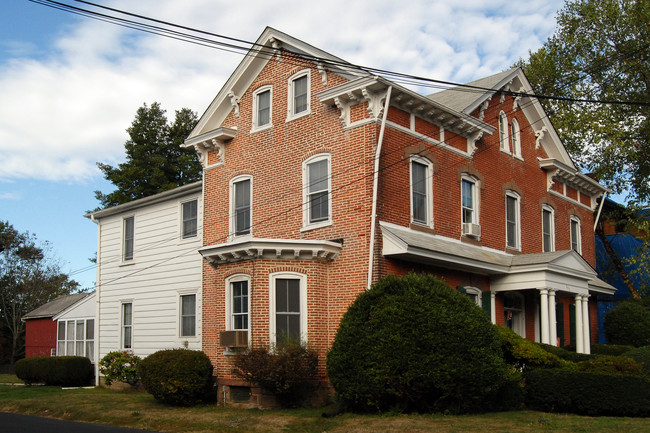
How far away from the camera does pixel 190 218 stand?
24.2 metres

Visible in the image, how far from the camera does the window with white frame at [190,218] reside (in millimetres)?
23953

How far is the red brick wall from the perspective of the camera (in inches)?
1339

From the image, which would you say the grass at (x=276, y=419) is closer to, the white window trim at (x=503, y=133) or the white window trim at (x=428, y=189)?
the white window trim at (x=428, y=189)

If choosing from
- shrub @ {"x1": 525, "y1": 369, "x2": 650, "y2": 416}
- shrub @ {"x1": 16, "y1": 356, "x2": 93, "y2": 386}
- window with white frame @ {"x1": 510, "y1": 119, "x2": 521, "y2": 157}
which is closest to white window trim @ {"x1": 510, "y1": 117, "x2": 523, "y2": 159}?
window with white frame @ {"x1": 510, "y1": 119, "x2": 521, "y2": 157}

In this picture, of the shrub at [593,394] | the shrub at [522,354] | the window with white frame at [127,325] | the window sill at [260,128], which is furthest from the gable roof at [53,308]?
the shrub at [593,394]

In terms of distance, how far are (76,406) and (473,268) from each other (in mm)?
11630

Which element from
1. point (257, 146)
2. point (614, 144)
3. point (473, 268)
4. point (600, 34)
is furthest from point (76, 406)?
point (600, 34)

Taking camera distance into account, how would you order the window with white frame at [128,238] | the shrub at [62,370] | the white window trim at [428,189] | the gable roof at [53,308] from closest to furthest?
1. the white window trim at [428,189]
2. the shrub at [62,370]
3. the window with white frame at [128,238]
4. the gable roof at [53,308]

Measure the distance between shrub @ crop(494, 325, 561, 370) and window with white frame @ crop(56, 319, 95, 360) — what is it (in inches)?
701

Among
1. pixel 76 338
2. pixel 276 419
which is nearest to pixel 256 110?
pixel 276 419

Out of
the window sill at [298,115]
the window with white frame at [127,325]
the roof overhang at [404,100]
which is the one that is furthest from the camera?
the window with white frame at [127,325]

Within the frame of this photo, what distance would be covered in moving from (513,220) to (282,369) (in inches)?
445

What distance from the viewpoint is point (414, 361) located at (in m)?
13.9

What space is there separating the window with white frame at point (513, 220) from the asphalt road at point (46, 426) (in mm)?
14275
